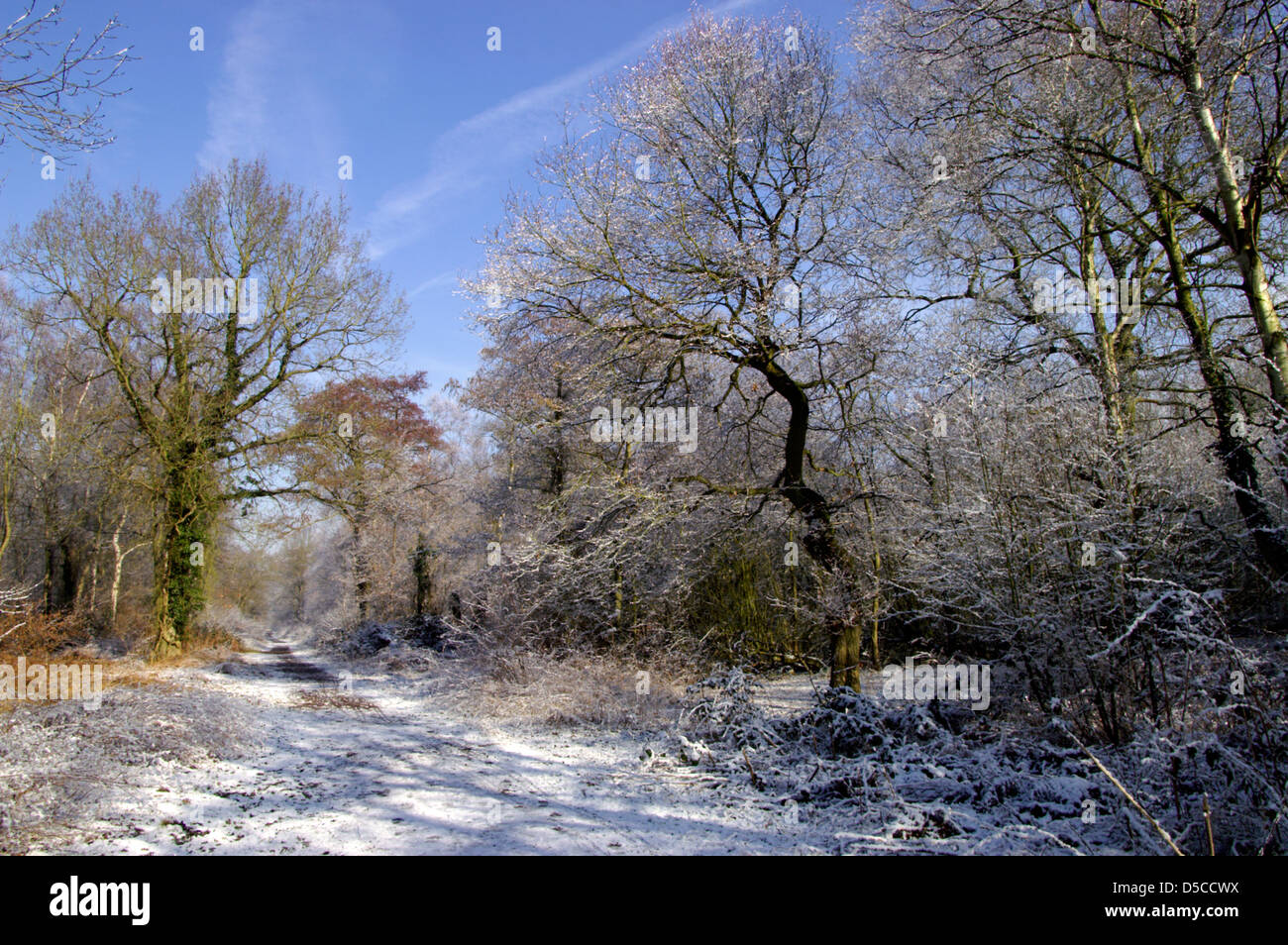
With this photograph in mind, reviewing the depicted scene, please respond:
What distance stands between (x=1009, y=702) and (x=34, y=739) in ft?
29.3

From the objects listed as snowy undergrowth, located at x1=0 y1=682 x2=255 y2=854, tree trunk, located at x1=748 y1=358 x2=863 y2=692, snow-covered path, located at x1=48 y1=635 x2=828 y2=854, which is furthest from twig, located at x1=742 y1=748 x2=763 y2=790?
snowy undergrowth, located at x1=0 y1=682 x2=255 y2=854

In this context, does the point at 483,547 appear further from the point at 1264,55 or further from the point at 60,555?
the point at 1264,55

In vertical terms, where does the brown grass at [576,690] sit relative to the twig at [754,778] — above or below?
below

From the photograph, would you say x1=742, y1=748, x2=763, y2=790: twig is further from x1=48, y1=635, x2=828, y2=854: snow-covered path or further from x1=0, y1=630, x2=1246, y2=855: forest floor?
x1=48, y1=635, x2=828, y2=854: snow-covered path

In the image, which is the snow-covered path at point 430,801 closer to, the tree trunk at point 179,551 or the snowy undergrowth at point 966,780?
the snowy undergrowth at point 966,780

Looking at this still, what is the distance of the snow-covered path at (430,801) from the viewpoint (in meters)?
4.27

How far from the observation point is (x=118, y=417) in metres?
14.8

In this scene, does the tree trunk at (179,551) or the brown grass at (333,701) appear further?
the tree trunk at (179,551)

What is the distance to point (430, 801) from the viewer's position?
202 inches

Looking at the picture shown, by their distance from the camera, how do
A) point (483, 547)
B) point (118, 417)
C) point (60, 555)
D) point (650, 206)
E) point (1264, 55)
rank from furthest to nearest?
point (60, 555), point (483, 547), point (118, 417), point (650, 206), point (1264, 55)

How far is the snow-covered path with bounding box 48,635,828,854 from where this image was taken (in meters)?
4.27

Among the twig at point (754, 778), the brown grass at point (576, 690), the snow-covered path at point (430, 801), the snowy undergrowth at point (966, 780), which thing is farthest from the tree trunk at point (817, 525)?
the twig at point (754, 778)

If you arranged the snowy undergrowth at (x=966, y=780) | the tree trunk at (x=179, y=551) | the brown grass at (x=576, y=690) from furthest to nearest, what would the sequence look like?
the tree trunk at (x=179, y=551) → the brown grass at (x=576, y=690) → the snowy undergrowth at (x=966, y=780)
